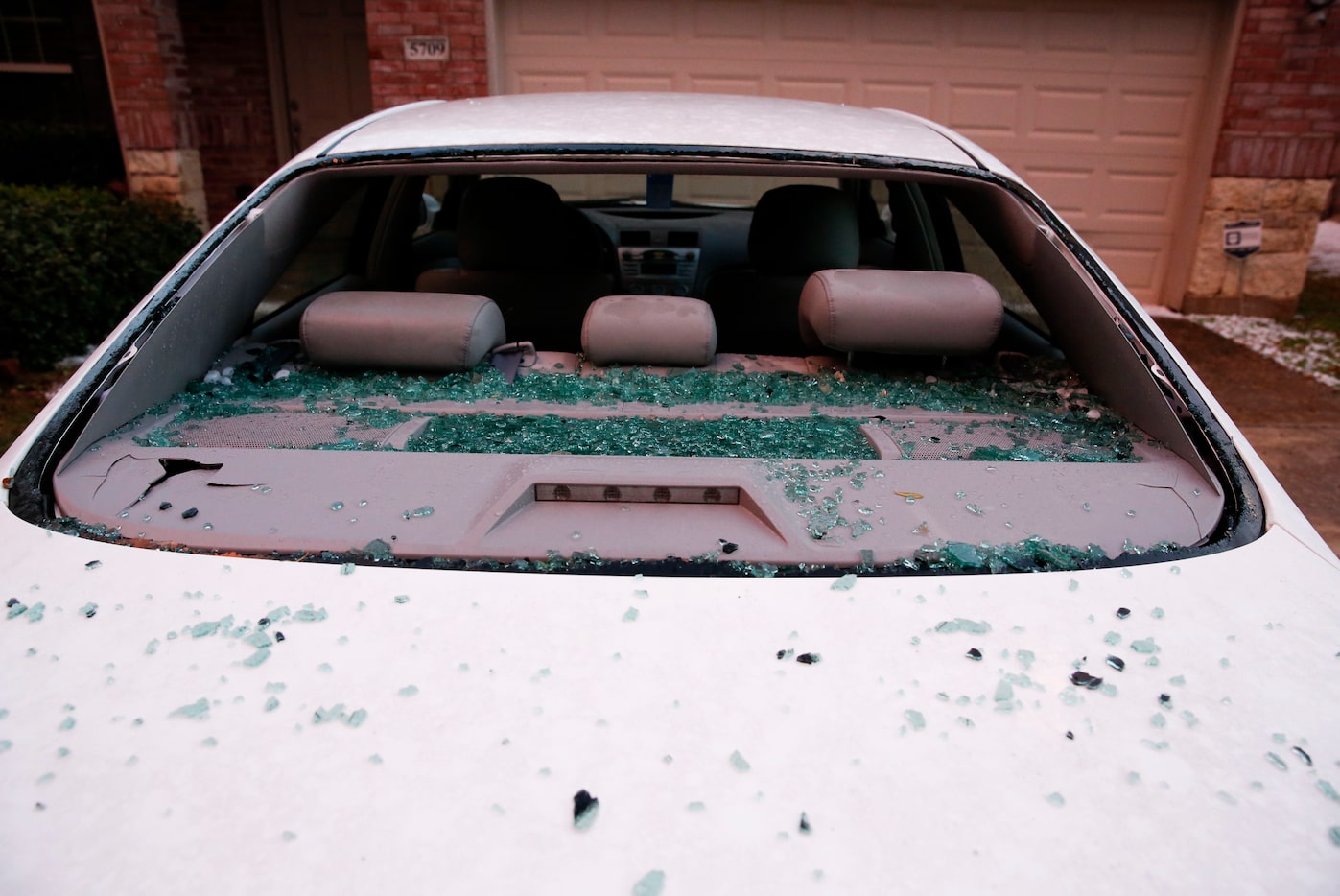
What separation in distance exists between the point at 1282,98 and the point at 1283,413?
3.11m

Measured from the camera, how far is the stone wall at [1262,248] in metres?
6.97

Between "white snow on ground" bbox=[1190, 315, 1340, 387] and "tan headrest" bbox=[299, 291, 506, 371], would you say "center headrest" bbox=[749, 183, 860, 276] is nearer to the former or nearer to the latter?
"tan headrest" bbox=[299, 291, 506, 371]

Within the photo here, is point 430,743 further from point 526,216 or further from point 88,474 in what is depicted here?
point 526,216

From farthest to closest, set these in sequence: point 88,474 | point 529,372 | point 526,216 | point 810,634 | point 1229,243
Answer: point 1229,243, point 526,216, point 529,372, point 88,474, point 810,634

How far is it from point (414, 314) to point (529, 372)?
29cm

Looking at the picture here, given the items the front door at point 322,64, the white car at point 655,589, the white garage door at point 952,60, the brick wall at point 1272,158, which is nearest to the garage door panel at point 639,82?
the white garage door at point 952,60

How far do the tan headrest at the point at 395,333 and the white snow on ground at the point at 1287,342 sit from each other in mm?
6068

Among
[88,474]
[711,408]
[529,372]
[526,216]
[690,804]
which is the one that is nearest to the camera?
[690,804]

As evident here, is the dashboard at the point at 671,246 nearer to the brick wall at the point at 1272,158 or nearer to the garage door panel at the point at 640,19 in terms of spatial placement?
the garage door panel at the point at 640,19

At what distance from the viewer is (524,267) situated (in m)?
2.83

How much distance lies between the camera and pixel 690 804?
875 millimetres

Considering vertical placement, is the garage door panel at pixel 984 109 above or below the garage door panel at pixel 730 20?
below

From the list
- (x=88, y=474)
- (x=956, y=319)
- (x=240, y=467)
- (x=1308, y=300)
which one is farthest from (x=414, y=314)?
(x=1308, y=300)

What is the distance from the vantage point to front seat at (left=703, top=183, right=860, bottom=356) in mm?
2779
